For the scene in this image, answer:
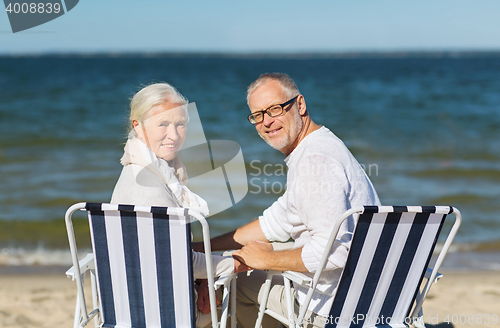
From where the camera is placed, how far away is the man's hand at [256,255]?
222cm

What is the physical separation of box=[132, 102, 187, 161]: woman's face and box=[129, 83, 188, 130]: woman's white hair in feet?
0.06

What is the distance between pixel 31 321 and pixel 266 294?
2.08 meters

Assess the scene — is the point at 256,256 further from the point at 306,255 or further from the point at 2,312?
the point at 2,312

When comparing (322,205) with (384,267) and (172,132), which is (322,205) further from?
(172,132)

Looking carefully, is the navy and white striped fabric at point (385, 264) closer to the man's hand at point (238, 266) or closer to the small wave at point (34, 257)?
the man's hand at point (238, 266)

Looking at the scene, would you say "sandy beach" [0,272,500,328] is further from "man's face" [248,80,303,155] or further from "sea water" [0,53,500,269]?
"man's face" [248,80,303,155]

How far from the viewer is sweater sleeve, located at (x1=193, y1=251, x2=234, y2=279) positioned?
Result: 2.12 metres

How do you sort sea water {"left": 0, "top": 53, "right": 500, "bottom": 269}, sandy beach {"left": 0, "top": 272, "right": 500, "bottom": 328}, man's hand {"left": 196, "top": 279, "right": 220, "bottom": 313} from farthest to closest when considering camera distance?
sea water {"left": 0, "top": 53, "right": 500, "bottom": 269}, sandy beach {"left": 0, "top": 272, "right": 500, "bottom": 328}, man's hand {"left": 196, "top": 279, "right": 220, "bottom": 313}

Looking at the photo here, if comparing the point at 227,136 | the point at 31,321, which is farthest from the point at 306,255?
the point at 227,136

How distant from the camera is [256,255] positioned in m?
2.26

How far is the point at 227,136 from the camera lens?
11766 mm

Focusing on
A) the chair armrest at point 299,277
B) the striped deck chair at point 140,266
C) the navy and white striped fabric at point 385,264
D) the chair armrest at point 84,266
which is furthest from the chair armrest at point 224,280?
the chair armrest at point 84,266

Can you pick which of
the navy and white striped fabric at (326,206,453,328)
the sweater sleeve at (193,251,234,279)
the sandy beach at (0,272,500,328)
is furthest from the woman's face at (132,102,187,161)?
the sandy beach at (0,272,500,328)

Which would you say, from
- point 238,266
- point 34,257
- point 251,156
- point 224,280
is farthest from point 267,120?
point 251,156
